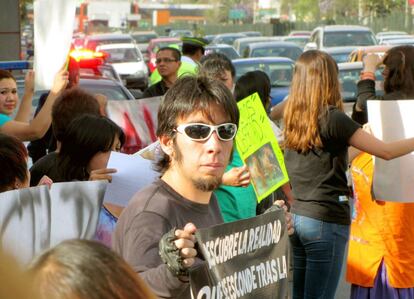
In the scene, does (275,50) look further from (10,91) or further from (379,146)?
(379,146)

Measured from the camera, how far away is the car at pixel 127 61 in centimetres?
2938

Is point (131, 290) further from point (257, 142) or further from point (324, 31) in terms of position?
point (324, 31)

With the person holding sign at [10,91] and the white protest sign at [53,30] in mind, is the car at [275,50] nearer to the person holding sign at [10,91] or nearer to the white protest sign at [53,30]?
the person holding sign at [10,91]

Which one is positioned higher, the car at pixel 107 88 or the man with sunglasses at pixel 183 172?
the man with sunglasses at pixel 183 172

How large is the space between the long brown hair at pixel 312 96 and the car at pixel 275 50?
19.6 m

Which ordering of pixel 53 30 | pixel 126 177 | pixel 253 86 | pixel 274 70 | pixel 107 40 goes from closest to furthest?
1. pixel 126 177
2. pixel 53 30
3. pixel 253 86
4. pixel 274 70
5. pixel 107 40

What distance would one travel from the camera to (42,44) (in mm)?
5570

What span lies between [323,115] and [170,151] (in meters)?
2.00

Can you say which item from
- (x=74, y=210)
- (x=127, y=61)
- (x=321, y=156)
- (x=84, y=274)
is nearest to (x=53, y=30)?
(x=321, y=156)

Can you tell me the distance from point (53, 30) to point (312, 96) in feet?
5.00

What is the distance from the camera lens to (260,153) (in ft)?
15.9

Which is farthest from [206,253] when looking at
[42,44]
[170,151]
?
[42,44]

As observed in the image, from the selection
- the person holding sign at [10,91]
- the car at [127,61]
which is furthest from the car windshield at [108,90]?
the car at [127,61]

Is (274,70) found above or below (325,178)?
below
